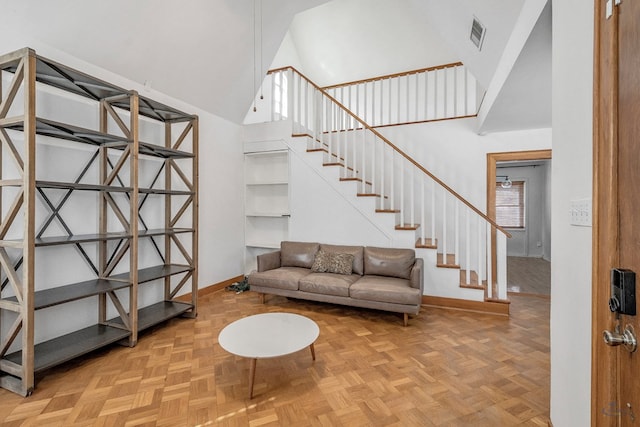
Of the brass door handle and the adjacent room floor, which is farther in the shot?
the adjacent room floor

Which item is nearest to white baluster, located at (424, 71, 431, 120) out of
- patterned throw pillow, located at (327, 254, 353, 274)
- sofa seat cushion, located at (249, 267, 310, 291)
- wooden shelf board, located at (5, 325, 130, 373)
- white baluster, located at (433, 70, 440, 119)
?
white baluster, located at (433, 70, 440, 119)

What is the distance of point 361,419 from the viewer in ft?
5.84

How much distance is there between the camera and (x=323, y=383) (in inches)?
84.2

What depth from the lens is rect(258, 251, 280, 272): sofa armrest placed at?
400 centimetres

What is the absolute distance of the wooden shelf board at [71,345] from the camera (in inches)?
84.9

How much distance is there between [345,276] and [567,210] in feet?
8.61

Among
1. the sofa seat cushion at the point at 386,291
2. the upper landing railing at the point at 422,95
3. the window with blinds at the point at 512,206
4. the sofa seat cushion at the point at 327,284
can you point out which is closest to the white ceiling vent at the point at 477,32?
the upper landing railing at the point at 422,95

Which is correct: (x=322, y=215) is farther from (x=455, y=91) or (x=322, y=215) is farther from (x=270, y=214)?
(x=455, y=91)

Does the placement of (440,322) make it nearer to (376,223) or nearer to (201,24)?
(376,223)

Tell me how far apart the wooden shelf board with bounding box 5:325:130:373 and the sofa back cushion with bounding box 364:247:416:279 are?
2.70m

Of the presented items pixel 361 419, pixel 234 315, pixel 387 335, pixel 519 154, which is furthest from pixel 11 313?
pixel 519 154

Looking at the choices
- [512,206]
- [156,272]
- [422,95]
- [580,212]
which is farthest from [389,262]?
[512,206]

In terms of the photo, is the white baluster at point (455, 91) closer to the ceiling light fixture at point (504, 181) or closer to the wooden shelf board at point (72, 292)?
the ceiling light fixture at point (504, 181)

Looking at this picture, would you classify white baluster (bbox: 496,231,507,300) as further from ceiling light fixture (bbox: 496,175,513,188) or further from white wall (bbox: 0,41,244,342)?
ceiling light fixture (bbox: 496,175,513,188)
